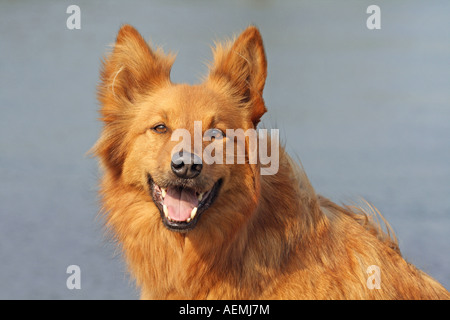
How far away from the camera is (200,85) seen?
5863 millimetres

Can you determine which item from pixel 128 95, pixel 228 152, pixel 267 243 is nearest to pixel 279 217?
pixel 267 243

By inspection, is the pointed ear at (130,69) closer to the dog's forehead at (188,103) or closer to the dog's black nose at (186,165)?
the dog's forehead at (188,103)

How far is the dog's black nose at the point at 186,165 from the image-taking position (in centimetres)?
514

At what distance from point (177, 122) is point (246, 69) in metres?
0.86

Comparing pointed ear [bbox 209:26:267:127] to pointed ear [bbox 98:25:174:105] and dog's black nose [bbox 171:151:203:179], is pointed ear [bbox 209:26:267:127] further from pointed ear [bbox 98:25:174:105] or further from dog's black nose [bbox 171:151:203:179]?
dog's black nose [bbox 171:151:203:179]

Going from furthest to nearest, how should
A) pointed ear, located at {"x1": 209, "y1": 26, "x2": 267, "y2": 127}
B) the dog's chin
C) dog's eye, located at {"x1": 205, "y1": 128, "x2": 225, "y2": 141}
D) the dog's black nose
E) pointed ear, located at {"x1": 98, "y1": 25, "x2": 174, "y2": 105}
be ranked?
pointed ear, located at {"x1": 98, "y1": 25, "x2": 174, "y2": 105}
pointed ear, located at {"x1": 209, "y1": 26, "x2": 267, "y2": 127}
dog's eye, located at {"x1": 205, "y1": 128, "x2": 225, "y2": 141}
the dog's chin
the dog's black nose

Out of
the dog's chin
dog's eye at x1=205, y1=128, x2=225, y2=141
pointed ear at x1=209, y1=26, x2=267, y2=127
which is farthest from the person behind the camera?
pointed ear at x1=209, y1=26, x2=267, y2=127

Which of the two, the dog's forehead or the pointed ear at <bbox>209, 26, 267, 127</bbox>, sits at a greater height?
the pointed ear at <bbox>209, 26, 267, 127</bbox>

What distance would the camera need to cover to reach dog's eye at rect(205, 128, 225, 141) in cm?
545

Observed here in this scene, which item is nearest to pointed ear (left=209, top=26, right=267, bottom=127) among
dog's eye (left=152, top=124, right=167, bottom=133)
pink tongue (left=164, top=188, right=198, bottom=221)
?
dog's eye (left=152, top=124, right=167, bottom=133)

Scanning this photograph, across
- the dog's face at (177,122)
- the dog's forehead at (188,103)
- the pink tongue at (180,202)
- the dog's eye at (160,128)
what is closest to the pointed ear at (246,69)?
the dog's face at (177,122)

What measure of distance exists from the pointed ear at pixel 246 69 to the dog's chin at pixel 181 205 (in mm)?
831

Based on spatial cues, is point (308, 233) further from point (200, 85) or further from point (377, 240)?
point (200, 85)

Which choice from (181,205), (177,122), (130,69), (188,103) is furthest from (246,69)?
(181,205)
